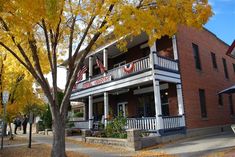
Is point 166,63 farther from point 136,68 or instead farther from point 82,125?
point 82,125

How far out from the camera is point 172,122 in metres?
15.8

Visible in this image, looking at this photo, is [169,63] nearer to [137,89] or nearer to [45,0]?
[137,89]

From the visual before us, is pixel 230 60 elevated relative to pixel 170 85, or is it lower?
elevated

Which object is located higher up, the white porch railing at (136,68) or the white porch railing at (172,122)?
the white porch railing at (136,68)

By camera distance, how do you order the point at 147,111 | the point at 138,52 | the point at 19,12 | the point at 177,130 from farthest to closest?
the point at 138,52 → the point at 147,111 → the point at 177,130 → the point at 19,12

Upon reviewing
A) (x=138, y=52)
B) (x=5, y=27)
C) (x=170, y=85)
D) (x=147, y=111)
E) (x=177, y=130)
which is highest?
(x=138, y=52)

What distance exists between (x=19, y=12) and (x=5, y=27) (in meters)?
1.40

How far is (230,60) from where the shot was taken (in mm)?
25828

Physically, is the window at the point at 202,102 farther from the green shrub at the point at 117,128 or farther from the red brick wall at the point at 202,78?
the green shrub at the point at 117,128

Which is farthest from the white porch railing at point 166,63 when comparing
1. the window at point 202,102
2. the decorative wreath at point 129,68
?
the window at point 202,102

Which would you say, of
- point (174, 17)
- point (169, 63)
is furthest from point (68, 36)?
point (169, 63)

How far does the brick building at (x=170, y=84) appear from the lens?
16031 mm

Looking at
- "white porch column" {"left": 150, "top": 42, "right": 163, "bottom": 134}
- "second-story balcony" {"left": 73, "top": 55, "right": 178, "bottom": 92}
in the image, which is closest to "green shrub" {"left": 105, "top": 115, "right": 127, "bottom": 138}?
"white porch column" {"left": 150, "top": 42, "right": 163, "bottom": 134}

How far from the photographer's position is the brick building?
16.0 m
